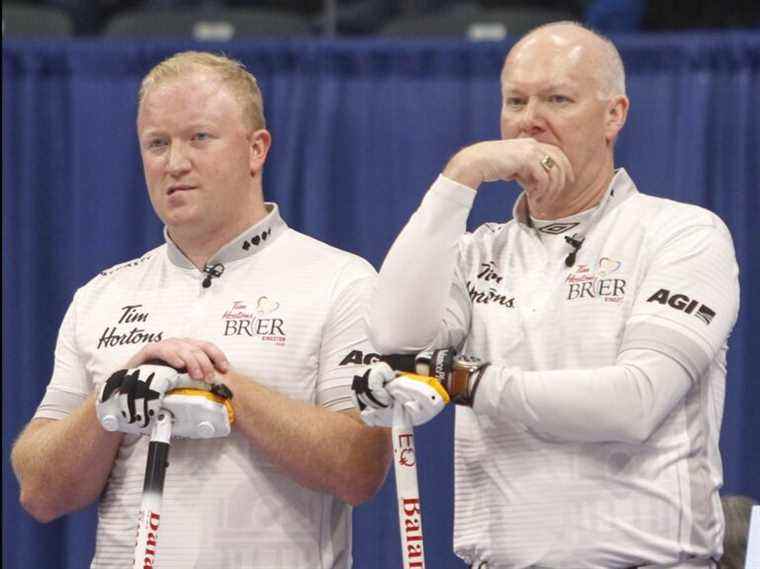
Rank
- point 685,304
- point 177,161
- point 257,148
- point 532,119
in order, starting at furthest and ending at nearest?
point 257,148 → point 177,161 → point 532,119 → point 685,304

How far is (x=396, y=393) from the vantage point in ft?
8.59

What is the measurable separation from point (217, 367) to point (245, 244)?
0.37 m

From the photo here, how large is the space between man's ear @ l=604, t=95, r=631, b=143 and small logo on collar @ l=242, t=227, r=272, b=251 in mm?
730

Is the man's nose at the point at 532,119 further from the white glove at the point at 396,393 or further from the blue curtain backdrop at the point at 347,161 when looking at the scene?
the blue curtain backdrop at the point at 347,161

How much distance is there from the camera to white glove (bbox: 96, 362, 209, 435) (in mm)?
2637

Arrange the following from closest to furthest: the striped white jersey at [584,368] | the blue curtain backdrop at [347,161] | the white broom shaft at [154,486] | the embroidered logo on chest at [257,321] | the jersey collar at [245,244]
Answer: the striped white jersey at [584,368] → the white broom shaft at [154,486] → the embroidered logo on chest at [257,321] → the jersey collar at [245,244] → the blue curtain backdrop at [347,161]

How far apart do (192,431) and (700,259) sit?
3.24ft

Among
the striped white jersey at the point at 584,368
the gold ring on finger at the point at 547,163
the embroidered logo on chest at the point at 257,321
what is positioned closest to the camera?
the striped white jersey at the point at 584,368

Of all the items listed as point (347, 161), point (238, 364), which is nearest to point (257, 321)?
point (238, 364)

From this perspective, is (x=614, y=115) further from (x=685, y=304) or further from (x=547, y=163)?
(x=685, y=304)

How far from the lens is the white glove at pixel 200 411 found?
8.76 feet

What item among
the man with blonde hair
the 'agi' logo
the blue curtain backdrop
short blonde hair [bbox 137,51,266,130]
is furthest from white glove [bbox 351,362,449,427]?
the blue curtain backdrop

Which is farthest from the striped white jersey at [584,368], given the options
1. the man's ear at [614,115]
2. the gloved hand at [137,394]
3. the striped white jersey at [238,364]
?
the gloved hand at [137,394]

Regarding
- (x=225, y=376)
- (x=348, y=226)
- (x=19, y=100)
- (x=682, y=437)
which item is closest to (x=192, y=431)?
(x=225, y=376)
